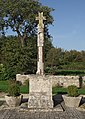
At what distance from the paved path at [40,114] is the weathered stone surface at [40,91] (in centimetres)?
84

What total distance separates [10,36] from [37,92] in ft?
78.8

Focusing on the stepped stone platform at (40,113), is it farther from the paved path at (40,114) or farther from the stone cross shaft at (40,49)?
the stone cross shaft at (40,49)

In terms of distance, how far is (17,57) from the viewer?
2684 centimetres

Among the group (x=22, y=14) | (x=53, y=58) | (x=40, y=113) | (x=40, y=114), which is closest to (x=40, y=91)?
(x=40, y=113)

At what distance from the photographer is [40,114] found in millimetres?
11359

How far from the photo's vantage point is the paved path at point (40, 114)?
10.8m

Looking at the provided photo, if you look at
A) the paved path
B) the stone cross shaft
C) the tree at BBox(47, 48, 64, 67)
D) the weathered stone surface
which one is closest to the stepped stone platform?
the paved path

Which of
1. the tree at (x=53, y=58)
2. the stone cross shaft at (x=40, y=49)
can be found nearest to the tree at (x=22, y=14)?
the tree at (x=53, y=58)

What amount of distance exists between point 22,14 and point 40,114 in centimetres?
2460

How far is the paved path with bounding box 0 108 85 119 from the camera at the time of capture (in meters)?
10.8

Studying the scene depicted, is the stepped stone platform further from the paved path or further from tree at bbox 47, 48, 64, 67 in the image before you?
tree at bbox 47, 48, 64, 67

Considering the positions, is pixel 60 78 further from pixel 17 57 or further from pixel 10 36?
pixel 10 36

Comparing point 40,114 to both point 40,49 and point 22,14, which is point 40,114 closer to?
point 40,49

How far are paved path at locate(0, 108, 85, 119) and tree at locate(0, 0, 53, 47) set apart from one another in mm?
22624
